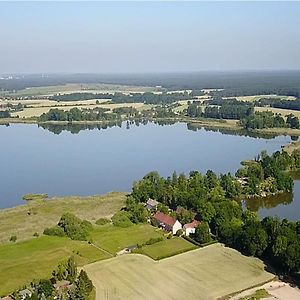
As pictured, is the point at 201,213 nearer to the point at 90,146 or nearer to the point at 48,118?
the point at 90,146

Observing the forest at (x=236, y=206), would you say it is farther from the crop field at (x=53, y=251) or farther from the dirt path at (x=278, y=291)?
the crop field at (x=53, y=251)

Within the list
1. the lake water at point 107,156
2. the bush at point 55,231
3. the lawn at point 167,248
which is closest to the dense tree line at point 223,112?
the lake water at point 107,156

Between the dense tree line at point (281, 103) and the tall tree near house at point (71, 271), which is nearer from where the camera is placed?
the tall tree near house at point (71, 271)

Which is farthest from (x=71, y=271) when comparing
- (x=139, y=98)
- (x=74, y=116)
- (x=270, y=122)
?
(x=139, y=98)

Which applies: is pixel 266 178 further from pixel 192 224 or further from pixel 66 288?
pixel 66 288

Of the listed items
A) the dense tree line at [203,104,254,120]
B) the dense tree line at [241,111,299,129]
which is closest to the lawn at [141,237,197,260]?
the dense tree line at [241,111,299,129]

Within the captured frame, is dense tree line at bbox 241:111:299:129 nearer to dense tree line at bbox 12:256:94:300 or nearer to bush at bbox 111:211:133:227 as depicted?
bush at bbox 111:211:133:227

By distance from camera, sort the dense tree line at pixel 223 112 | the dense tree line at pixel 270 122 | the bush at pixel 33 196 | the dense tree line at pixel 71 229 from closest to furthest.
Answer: the dense tree line at pixel 71 229 → the bush at pixel 33 196 → the dense tree line at pixel 270 122 → the dense tree line at pixel 223 112
